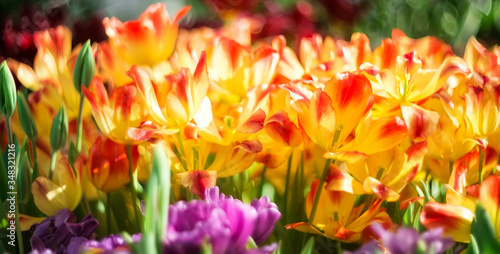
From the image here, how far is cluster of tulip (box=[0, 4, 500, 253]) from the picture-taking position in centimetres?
34

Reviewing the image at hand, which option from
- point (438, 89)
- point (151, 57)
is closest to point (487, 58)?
point (438, 89)

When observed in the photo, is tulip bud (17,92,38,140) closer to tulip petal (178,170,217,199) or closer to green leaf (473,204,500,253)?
tulip petal (178,170,217,199)

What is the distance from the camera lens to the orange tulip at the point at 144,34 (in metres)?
0.47

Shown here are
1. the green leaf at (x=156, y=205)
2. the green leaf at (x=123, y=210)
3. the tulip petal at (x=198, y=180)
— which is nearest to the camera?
the green leaf at (x=156, y=205)

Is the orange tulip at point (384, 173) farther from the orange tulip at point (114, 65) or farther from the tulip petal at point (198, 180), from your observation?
the orange tulip at point (114, 65)

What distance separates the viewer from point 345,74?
0.34 meters

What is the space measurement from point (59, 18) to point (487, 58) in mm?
937

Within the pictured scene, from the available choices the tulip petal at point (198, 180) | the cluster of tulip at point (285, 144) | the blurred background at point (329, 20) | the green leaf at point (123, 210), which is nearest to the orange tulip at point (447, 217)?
the cluster of tulip at point (285, 144)

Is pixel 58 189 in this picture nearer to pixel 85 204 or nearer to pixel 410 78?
pixel 85 204

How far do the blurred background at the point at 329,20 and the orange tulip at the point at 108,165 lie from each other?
1.92 feet

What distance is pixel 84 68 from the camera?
1.32 feet

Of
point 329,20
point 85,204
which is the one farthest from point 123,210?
point 329,20

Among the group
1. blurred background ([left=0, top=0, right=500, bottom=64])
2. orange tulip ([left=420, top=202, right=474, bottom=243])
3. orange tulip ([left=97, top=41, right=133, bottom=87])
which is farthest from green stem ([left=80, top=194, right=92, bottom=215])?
blurred background ([left=0, top=0, right=500, bottom=64])

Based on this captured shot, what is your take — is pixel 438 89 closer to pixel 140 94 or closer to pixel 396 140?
pixel 396 140
